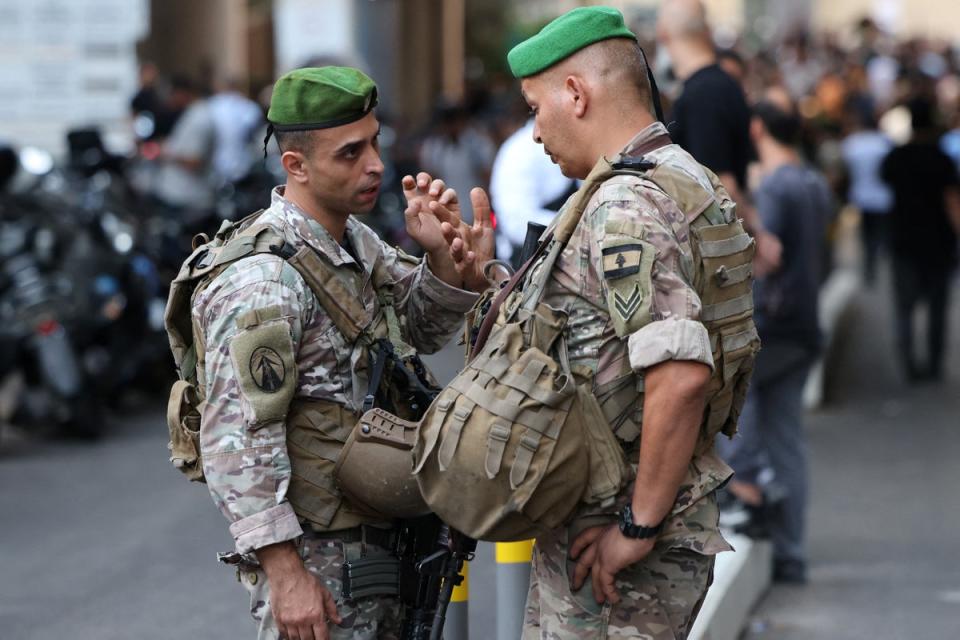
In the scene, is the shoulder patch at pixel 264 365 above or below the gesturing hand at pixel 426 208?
below

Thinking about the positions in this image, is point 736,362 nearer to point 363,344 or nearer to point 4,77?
point 363,344

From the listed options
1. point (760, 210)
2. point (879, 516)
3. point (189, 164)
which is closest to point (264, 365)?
point (760, 210)

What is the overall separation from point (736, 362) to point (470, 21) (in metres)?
34.4

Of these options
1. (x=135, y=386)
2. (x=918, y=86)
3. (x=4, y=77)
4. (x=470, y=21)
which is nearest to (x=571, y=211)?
(x=135, y=386)

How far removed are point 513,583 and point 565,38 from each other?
1.74 m

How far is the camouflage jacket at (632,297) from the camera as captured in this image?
2887 mm

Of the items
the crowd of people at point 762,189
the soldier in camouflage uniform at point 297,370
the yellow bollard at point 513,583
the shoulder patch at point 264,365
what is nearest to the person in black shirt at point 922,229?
the crowd of people at point 762,189

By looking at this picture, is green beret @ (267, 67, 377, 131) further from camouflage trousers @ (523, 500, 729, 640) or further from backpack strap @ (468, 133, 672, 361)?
camouflage trousers @ (523, 500, 729, 640)

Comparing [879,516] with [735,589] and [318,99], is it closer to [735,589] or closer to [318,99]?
[735,589]

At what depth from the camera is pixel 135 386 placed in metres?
10.7

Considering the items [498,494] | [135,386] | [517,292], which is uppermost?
[517,292]

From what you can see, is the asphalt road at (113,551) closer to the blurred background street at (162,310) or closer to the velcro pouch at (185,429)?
the blurred background street at (162,310)

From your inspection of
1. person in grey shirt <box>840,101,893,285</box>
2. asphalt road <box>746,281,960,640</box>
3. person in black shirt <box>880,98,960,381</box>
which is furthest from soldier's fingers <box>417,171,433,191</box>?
person in grey shirt <box>840,101,893,285</box>

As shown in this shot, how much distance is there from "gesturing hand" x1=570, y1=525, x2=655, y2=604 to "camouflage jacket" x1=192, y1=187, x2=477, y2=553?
57cm
